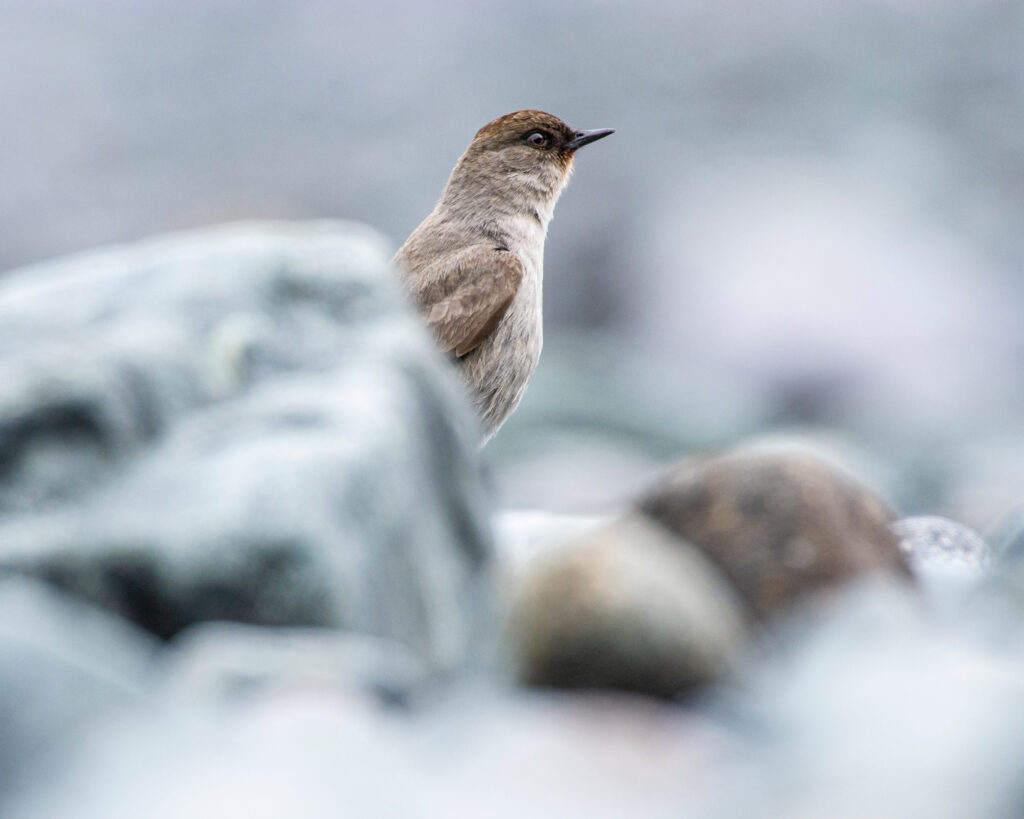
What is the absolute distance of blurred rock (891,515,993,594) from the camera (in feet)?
13.2

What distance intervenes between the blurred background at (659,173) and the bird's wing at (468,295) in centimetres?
390

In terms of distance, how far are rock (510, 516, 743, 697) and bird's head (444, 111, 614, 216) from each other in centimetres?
377

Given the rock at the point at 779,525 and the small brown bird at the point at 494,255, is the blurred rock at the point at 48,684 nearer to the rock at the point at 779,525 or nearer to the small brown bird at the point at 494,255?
the rock at the point at 779,525

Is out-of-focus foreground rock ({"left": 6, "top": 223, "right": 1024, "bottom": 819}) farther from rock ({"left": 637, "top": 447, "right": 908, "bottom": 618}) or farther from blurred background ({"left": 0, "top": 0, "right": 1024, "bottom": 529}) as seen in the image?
blurred background ({"left": 0, "top": 0, "right": 1024, "bottom": 529})

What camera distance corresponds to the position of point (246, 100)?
782 inches

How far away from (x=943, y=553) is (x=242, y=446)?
2473mm

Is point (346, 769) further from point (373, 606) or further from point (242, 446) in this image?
point (242, 446)

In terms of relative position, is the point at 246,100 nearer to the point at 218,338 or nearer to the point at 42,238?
the point at 42,238

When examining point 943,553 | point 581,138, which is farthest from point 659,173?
point 943,553

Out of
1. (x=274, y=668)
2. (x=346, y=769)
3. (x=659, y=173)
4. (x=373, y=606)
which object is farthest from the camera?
(x=659, y=173)

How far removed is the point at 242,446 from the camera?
2787 mm

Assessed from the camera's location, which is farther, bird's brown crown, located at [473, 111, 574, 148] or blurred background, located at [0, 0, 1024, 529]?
blurred background, located at [0, 0, 1024, 529]

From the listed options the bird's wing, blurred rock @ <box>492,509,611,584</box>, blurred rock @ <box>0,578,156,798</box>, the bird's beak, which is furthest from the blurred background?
blurred rock @ <box>0,578,156,798</box>

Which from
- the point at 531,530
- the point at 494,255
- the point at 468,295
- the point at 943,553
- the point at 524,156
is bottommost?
the point at 943,553
